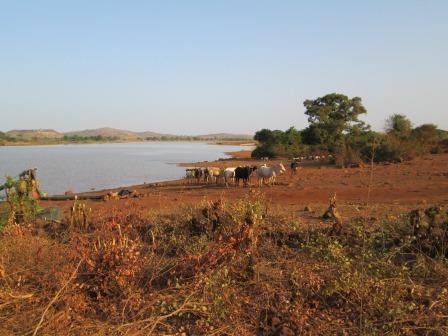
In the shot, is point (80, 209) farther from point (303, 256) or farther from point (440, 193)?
point (440, 193)

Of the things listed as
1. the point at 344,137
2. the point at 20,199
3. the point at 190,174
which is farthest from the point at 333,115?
the point at 20,199

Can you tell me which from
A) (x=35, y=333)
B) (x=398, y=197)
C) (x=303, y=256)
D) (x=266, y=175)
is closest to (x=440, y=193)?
(x=398, y=197)

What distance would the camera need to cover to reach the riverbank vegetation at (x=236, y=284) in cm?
420

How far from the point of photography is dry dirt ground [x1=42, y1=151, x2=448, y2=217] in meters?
11.3

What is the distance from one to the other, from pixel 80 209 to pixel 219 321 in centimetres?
388

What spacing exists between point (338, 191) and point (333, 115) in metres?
23.2

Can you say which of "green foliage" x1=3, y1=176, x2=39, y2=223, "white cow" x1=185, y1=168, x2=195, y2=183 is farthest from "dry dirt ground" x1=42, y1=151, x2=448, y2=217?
"green foliage" x1=3, y1=176, x2=39, y2=223

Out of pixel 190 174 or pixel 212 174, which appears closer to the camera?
pixel 212 174

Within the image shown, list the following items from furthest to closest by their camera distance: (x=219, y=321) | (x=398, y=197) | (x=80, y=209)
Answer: (x=398, y=197), (x=80, y=209), (x=219, y=321)

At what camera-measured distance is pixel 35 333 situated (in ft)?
12.7

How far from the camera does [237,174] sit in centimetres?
1781

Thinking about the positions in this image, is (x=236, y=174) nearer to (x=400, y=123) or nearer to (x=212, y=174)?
(x=212, y=174)

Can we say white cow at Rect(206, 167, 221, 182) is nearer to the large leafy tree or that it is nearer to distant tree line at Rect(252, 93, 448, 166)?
distant tree line at Rect(252, 93, 448, 166)

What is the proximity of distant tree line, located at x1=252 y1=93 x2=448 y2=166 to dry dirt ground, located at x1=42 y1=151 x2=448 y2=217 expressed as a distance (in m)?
1.86
